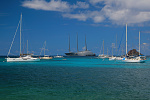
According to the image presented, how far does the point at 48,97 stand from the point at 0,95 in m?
4.90

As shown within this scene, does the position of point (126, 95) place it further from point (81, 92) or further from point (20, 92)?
point (20, 92)

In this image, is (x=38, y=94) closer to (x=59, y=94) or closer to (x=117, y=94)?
(x=59, y=94)

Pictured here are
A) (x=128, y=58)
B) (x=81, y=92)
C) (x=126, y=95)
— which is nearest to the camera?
(x=126, y=95)

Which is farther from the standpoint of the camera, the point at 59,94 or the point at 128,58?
the point at 128,58

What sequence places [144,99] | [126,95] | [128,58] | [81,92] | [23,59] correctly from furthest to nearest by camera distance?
[23,59], [128,58], [81,92], [126,95], [144,99]

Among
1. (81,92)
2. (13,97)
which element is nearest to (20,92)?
(13,97)

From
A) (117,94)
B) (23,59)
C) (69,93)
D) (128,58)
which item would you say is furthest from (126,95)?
(23,59)

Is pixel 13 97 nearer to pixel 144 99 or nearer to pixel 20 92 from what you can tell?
pixel 20 92

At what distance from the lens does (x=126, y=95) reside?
16859 millimetres

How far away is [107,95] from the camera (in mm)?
16938

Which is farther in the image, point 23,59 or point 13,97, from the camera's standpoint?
point 23,59

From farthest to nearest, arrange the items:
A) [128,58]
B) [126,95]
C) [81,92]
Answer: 1. [128,58]
2. [81,92]
3. [126,95]

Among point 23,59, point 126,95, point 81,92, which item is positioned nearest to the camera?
point 126,95

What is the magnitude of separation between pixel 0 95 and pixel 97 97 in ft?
31.2
